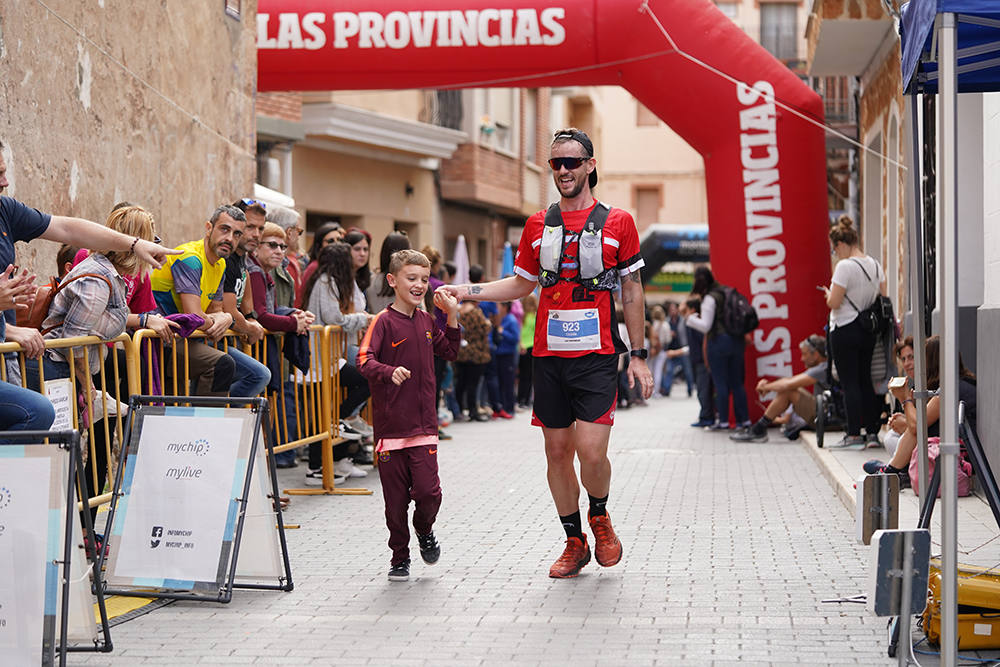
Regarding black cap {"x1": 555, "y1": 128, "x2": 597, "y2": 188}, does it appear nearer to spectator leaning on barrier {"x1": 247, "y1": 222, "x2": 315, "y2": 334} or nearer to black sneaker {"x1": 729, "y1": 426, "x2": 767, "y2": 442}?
spectator leaning on barrier {"x1": 247, "y1": 222, "x2": 315, "y2": 334}

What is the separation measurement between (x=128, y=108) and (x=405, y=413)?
207 inches

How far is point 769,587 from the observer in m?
6.29

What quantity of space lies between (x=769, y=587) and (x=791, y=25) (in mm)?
46547

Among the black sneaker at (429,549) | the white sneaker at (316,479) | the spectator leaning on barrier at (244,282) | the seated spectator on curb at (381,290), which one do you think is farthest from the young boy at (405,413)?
the seated spectator on curb at (381,290)

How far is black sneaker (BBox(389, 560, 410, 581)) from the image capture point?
6539mm

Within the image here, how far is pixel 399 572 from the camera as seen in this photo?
654cm

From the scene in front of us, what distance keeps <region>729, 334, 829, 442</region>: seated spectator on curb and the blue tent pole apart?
29.6ft

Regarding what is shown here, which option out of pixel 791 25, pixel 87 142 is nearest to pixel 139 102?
pixel 87 142

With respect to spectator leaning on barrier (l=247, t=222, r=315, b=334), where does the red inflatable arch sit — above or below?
above

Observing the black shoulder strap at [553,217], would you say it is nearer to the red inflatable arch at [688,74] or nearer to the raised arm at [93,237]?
the raised arm at [93,237]

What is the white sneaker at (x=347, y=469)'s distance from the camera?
10445mm

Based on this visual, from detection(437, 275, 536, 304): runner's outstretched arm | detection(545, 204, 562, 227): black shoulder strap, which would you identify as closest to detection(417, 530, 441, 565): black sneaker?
detection(437, 275, 536, 304): runner's outstretched arm

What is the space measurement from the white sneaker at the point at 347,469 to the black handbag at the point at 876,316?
4612 mm

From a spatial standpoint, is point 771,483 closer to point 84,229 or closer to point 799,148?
point 799,148
